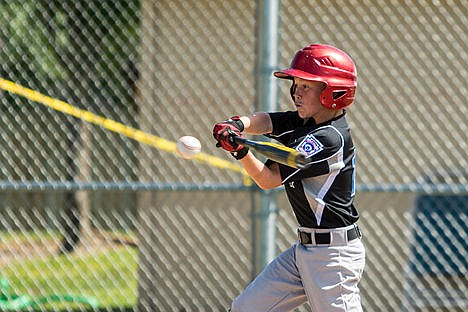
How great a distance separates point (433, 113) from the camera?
6.34 metres

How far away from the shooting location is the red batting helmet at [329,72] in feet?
12.2

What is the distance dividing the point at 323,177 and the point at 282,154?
1.51 feet

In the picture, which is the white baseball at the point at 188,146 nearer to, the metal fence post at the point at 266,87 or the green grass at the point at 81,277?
the metal fence post at the point at 266,87

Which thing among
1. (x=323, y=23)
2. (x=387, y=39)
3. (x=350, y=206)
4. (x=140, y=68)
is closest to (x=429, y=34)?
(x=387, y=39)

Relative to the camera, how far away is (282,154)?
3.34m

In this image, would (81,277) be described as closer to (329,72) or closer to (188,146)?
(188,146)

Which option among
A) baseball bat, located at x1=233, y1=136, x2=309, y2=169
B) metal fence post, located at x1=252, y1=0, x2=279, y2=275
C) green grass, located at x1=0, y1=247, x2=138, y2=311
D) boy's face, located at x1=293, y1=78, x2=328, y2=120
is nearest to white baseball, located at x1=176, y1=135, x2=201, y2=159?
baseball bat, located at x1=233, y1=136, x2=309, y2=169

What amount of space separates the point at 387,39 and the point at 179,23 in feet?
5.67

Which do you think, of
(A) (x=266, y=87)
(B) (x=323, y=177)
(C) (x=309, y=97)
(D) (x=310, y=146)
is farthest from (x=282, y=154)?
(A) (x=266, y=87)

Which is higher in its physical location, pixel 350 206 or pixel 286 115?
pixel 286 115

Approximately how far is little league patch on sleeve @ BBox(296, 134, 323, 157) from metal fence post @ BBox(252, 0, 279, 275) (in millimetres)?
1491

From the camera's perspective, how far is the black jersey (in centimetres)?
364

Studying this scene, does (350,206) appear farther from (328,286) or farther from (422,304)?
(422,304)

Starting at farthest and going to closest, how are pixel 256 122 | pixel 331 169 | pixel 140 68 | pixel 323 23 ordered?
pixel 140 68 < pixel 323 23 < pixel 256 122 < pixel 331 169
